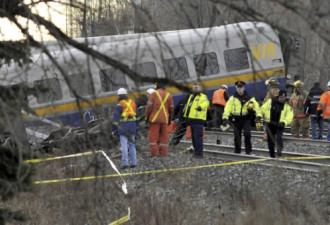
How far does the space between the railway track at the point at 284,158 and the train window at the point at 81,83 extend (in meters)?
6.57

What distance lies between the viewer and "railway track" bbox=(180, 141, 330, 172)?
37.4 feet

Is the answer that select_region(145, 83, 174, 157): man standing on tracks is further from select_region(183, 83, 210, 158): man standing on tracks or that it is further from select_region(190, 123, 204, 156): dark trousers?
select_region(190, 123, 204, 156): dark trousers

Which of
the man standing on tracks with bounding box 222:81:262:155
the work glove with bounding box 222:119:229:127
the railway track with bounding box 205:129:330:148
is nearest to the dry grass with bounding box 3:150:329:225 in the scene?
the work glove with bounding box 222:119:229:127

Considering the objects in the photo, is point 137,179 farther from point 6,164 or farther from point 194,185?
point 6,164

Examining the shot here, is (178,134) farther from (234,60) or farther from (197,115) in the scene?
(234,60)

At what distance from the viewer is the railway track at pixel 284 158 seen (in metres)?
11.4

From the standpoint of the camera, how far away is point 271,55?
21719mm

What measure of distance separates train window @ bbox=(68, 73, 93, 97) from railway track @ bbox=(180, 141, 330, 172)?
259 inches

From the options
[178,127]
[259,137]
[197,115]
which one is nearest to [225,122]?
[197,115]

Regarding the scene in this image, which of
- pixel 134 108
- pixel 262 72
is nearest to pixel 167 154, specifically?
pixel 134 108

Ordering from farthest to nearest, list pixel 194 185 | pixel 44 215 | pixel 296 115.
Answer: pixel 296 115 < pixel 194 185 < pixel 44 215

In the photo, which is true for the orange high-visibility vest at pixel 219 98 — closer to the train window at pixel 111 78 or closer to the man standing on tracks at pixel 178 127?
the man standing on tracks at pixel 178 127

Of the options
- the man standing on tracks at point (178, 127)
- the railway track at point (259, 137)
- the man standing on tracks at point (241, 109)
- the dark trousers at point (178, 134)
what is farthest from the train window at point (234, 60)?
the man standing on tracks at point (241, 109)

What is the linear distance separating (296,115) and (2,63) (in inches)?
519
